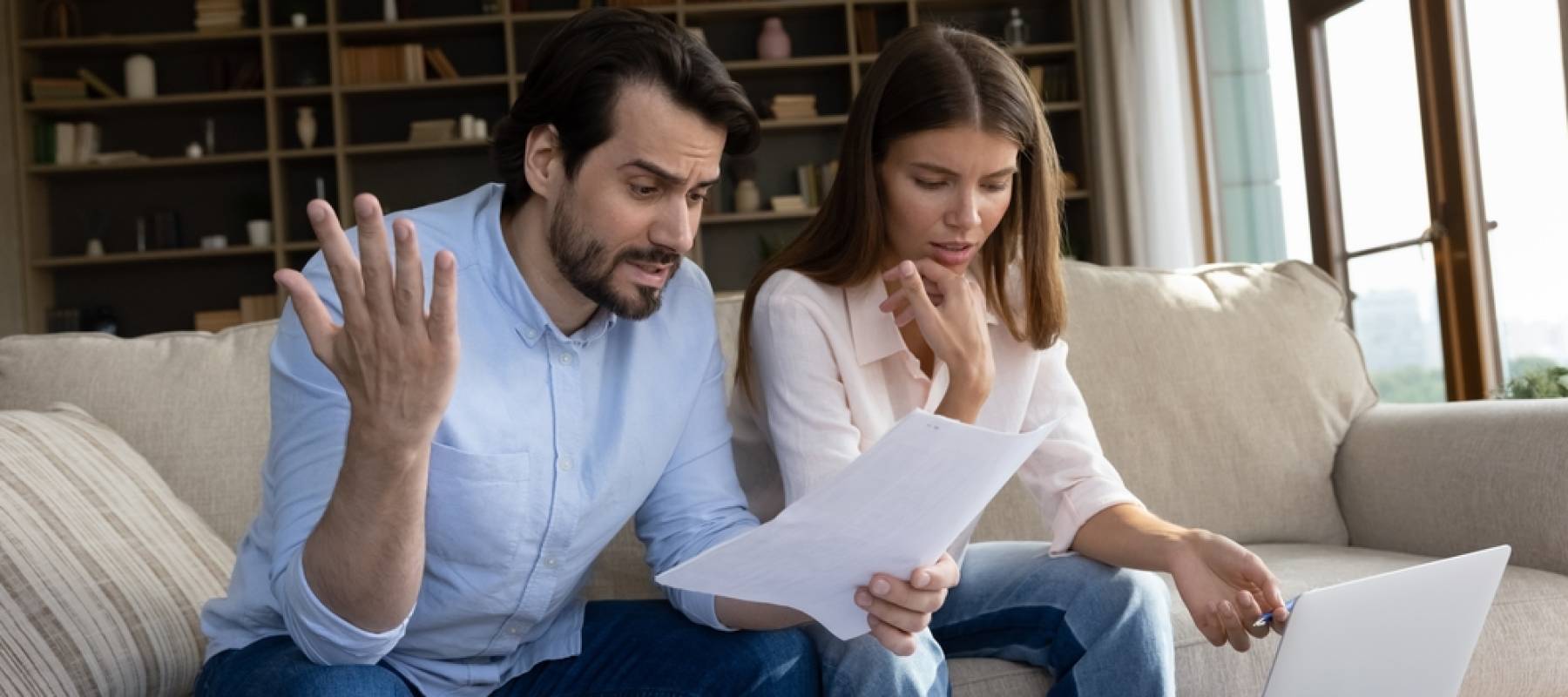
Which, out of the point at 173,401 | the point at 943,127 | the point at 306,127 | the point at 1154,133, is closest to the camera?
the point at 943,127

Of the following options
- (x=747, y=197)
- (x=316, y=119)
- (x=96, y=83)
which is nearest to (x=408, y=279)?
(x=747, y=197)

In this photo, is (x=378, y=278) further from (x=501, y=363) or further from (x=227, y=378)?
(x=227, y=378)

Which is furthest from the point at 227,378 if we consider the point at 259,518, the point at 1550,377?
the point at 1550,377

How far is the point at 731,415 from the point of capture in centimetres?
170

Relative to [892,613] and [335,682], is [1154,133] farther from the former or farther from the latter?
[335,682]

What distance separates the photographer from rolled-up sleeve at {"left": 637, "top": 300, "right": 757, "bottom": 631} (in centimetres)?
141

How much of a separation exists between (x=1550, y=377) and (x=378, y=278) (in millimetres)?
2563

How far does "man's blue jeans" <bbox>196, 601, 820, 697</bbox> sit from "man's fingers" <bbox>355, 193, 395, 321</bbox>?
0.38 m

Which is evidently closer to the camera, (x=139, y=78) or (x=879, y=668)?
(x=879, y=668)

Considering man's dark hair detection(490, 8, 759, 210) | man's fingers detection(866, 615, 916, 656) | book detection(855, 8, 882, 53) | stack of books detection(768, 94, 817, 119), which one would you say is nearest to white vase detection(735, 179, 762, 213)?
stack of books detection(768, 94, 817, 119)

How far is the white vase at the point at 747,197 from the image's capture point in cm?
573

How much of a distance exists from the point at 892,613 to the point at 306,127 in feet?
16.4

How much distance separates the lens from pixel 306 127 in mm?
5605

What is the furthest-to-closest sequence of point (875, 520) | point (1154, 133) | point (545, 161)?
1. point (1154, 133)
2. point (545, 161)
3. point (875, 520)
